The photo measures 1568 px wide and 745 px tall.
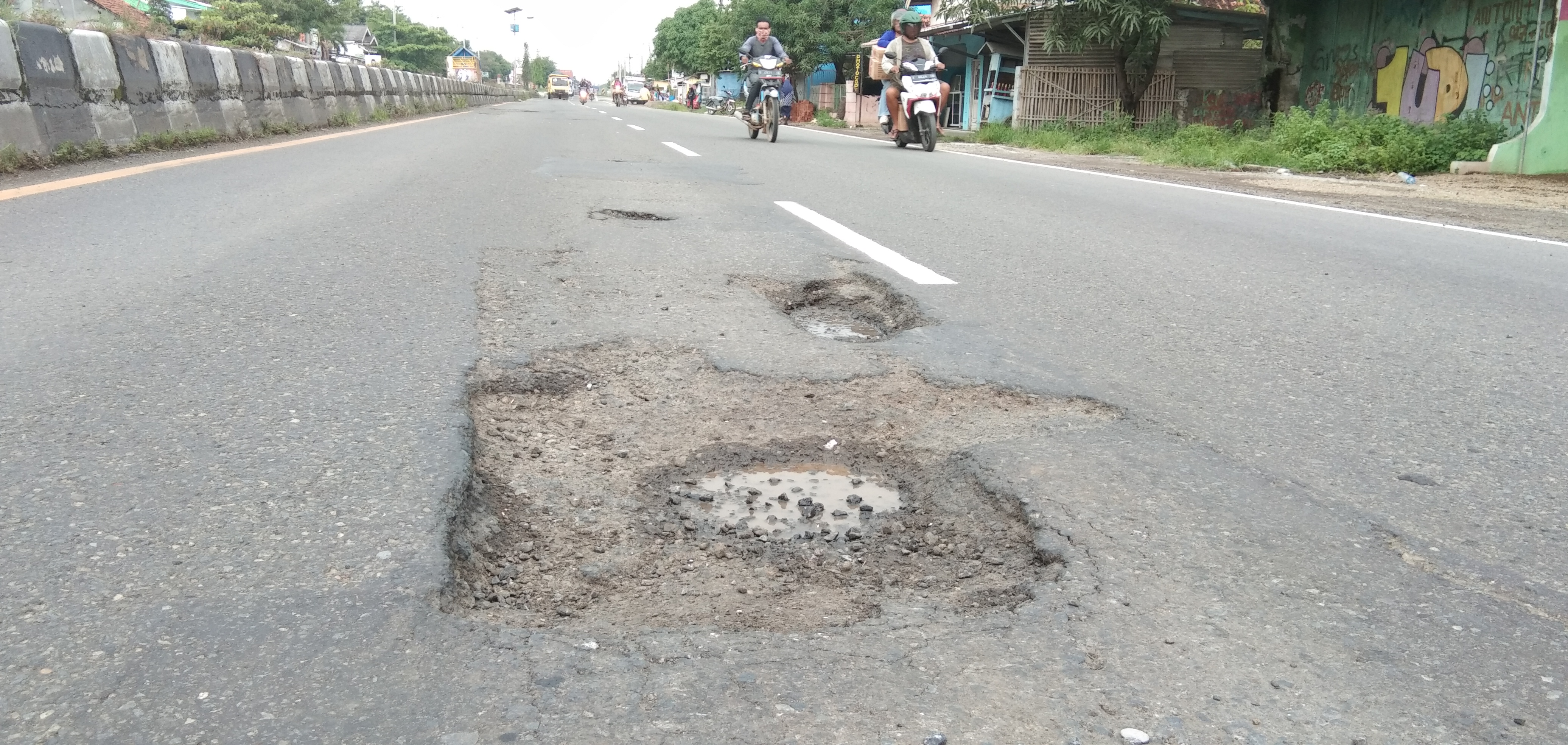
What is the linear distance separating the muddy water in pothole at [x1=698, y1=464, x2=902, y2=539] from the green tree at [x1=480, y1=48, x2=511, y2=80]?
13747 cm

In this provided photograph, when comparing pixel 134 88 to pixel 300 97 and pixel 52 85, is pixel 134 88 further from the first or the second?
pixel 300 97

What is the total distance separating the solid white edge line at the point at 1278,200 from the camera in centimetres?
681

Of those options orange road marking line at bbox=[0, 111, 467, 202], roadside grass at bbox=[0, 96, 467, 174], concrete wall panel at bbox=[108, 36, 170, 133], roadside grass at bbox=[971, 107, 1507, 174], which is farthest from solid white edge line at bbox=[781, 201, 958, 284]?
roadside grass at bbox=[971, 107, 1507, 174]

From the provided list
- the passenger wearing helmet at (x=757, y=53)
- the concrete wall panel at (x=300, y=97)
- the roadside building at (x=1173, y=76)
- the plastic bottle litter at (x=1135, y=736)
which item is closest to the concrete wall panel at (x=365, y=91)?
the concrete wall panel at (x=300, y=97)

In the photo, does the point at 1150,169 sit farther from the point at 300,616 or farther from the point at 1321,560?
the point at 300,616

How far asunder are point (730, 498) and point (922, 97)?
40.4 feet

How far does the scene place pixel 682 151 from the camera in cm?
1255

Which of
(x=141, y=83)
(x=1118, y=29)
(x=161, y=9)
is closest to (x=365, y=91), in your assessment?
(x=141, y=83)

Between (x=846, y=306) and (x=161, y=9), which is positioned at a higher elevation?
(x=161, y=9)

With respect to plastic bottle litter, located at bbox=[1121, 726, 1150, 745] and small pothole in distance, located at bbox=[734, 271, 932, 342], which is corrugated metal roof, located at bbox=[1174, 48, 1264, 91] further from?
plastic bottle litter, located at bbox=[1121, 726, 1150, 745]

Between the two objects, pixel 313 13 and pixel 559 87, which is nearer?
pixel 313 13

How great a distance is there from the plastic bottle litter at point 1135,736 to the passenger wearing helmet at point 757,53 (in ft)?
46.6

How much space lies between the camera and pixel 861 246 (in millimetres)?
5570

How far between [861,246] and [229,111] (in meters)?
9.31
